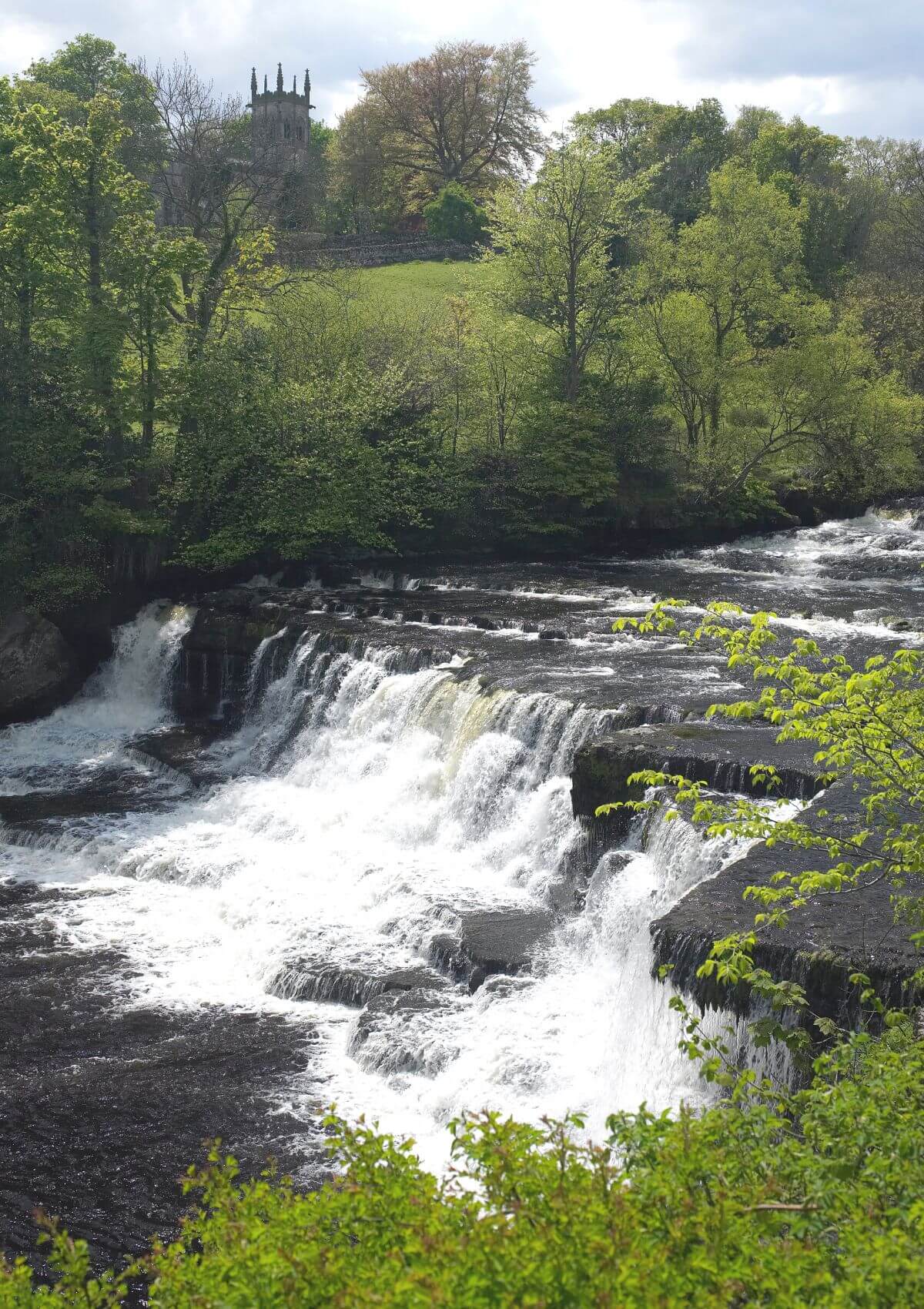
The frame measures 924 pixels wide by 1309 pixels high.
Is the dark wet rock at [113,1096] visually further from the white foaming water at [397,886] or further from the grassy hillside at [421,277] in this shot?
the grassy hillside at [421,277]

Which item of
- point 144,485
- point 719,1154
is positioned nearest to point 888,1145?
point 719,1154

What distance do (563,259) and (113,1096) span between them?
28.3 m

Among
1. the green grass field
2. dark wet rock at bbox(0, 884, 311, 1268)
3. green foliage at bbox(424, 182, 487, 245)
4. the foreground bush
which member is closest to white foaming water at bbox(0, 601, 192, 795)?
dark wet rock at bbox(0, 884, 311, 1268)

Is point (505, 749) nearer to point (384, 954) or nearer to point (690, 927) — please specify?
point (384, 954)

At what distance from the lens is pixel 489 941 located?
15.3 metres

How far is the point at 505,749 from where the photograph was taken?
18.9 metres

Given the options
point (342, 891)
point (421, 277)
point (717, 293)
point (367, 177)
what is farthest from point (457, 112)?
point (342, 891)

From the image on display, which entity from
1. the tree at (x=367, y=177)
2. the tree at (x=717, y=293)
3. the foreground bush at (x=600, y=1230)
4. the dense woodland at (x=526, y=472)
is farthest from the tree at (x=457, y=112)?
the foreground bush at (x=600, y=1230)

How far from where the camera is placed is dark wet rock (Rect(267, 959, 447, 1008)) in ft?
48.5

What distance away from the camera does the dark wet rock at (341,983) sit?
48.5ft

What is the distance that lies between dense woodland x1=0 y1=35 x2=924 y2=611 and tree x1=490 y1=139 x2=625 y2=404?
9 centimetres

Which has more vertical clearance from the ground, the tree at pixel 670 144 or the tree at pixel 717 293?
the tree at pixel 670 144

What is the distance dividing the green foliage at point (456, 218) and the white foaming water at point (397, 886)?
4177 centimetres

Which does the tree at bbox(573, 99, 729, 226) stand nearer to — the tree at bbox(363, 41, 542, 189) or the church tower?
the tree at bbox(363, 41, 542, 189)
